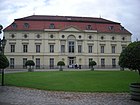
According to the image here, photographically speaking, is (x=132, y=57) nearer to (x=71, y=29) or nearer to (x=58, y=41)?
(x=71, y=29)

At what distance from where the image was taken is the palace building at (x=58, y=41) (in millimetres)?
61219


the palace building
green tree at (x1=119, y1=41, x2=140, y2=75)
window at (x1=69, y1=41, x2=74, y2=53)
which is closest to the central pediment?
the palace building

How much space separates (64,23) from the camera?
62.8 m

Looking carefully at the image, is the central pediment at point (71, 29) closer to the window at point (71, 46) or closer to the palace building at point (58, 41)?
the palace building at point (58, 41)

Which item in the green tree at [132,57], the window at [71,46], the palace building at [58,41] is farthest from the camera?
the window at [71,46]

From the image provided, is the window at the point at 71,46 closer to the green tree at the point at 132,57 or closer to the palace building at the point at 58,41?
the palace building at the point at 58,41

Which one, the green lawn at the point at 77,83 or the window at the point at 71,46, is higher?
the window at the point at 71,46

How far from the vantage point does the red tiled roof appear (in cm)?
6147

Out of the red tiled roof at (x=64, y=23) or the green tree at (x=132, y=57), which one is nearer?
the green tree at (x=132, y=57)

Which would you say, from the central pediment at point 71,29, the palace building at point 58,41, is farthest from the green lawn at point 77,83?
the central pediment at point 71,29

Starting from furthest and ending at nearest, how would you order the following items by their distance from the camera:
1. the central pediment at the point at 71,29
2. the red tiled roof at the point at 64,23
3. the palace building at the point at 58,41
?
1. the central pediment at the point at 71,29
2. the red tiled roof at the point at 64,23
3. the palace building at the point at 58,41

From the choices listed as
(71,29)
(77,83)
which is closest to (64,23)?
(71,29)

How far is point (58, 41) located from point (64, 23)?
516 centimetres

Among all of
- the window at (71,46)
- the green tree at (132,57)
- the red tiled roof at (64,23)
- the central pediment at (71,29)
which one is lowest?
the green tree at (132,57)
